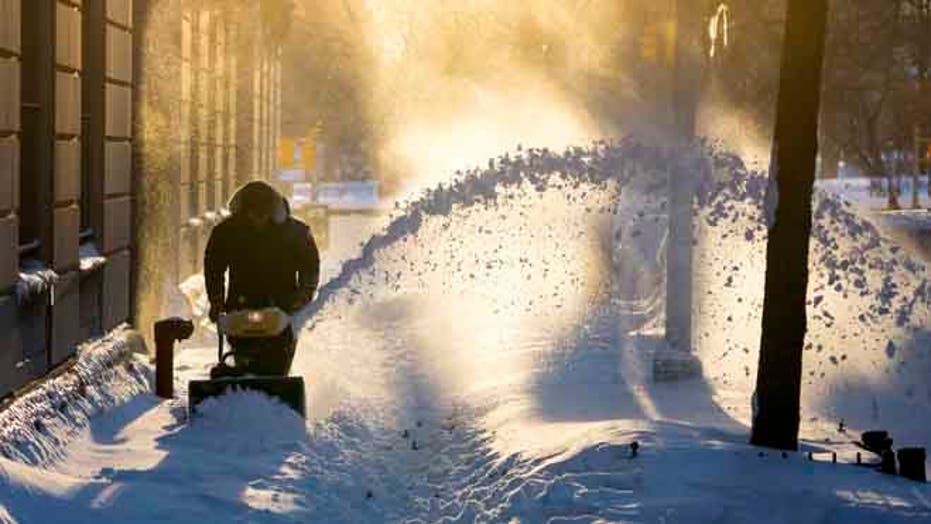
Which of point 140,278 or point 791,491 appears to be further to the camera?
point 140,278

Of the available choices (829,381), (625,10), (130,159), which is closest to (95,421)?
(130,159)

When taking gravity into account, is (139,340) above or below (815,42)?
below

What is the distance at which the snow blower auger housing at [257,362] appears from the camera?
970 centimetres

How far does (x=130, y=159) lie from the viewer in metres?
13.5

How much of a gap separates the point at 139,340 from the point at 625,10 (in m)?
14.8

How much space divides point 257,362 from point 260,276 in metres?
0.58

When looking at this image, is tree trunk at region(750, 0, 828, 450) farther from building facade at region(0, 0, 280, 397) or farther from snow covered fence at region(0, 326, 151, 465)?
building facade at region(0, 0, 280, 397)

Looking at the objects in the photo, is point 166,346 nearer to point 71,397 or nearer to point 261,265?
point 261,265

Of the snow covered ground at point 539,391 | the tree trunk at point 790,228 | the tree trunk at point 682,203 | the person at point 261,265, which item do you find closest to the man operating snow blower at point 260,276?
the person at point 261,265

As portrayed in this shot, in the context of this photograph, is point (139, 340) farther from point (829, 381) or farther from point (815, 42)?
point (815, 42)

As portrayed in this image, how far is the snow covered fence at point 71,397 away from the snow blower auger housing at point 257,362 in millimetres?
800

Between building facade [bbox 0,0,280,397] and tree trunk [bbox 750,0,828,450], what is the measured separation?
4358mm

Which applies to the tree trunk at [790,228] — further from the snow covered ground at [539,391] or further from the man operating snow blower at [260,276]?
the man operating snow blower at [260,276]

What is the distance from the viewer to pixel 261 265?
10328mm
